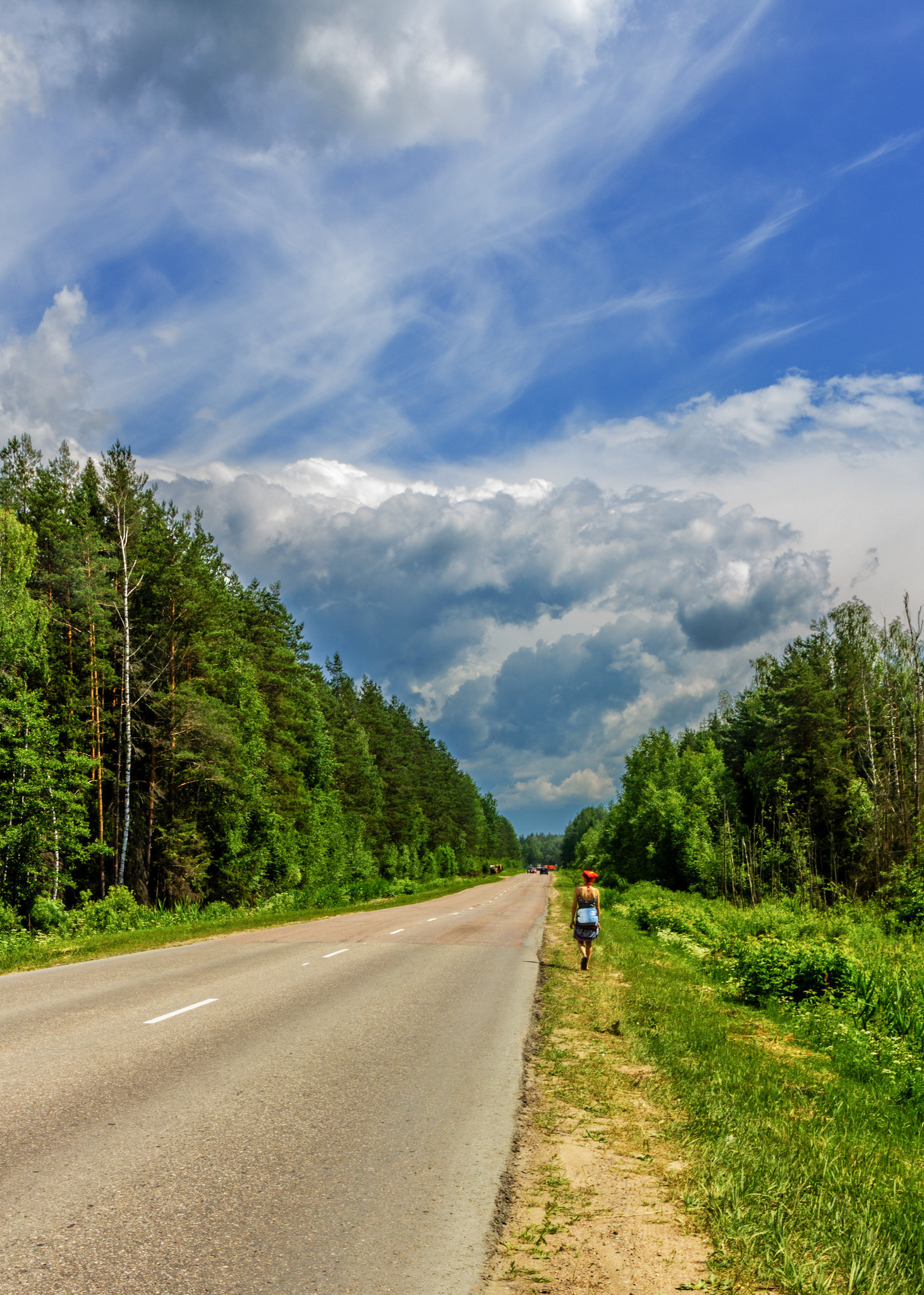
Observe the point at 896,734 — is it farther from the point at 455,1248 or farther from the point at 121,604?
the point at 455,1248

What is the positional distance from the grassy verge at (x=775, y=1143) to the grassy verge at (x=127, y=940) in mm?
10125

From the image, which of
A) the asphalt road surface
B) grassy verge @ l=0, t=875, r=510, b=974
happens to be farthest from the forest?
the asphalt road surface

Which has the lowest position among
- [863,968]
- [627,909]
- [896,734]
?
[627,909]

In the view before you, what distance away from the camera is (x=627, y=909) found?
3497 cm

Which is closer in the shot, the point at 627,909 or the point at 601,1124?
the point at 601,1124

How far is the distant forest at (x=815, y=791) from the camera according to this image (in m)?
40.1

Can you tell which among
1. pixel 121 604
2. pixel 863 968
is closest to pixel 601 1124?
pixel 863 968

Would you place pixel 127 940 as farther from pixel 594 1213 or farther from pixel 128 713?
pixel 594 1213

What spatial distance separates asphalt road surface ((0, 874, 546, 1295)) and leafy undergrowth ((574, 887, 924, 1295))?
4.92ft

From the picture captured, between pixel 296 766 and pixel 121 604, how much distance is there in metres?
19.3

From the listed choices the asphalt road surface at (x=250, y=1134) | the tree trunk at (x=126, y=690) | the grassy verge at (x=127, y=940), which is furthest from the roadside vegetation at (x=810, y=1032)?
the tree trunk at (x=126, y=690)

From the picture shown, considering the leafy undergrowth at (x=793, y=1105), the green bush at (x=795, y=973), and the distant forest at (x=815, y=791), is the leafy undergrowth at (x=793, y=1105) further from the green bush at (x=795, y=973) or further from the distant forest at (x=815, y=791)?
the distant forest at (x=815, y=791)

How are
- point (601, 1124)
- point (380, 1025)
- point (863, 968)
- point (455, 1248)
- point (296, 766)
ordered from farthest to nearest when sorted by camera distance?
point (296, 766) → point (863, 968) → point (380, 1025) → point (601, 1124) → point (455, 1248)

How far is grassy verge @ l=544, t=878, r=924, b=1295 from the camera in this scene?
13.7ft
